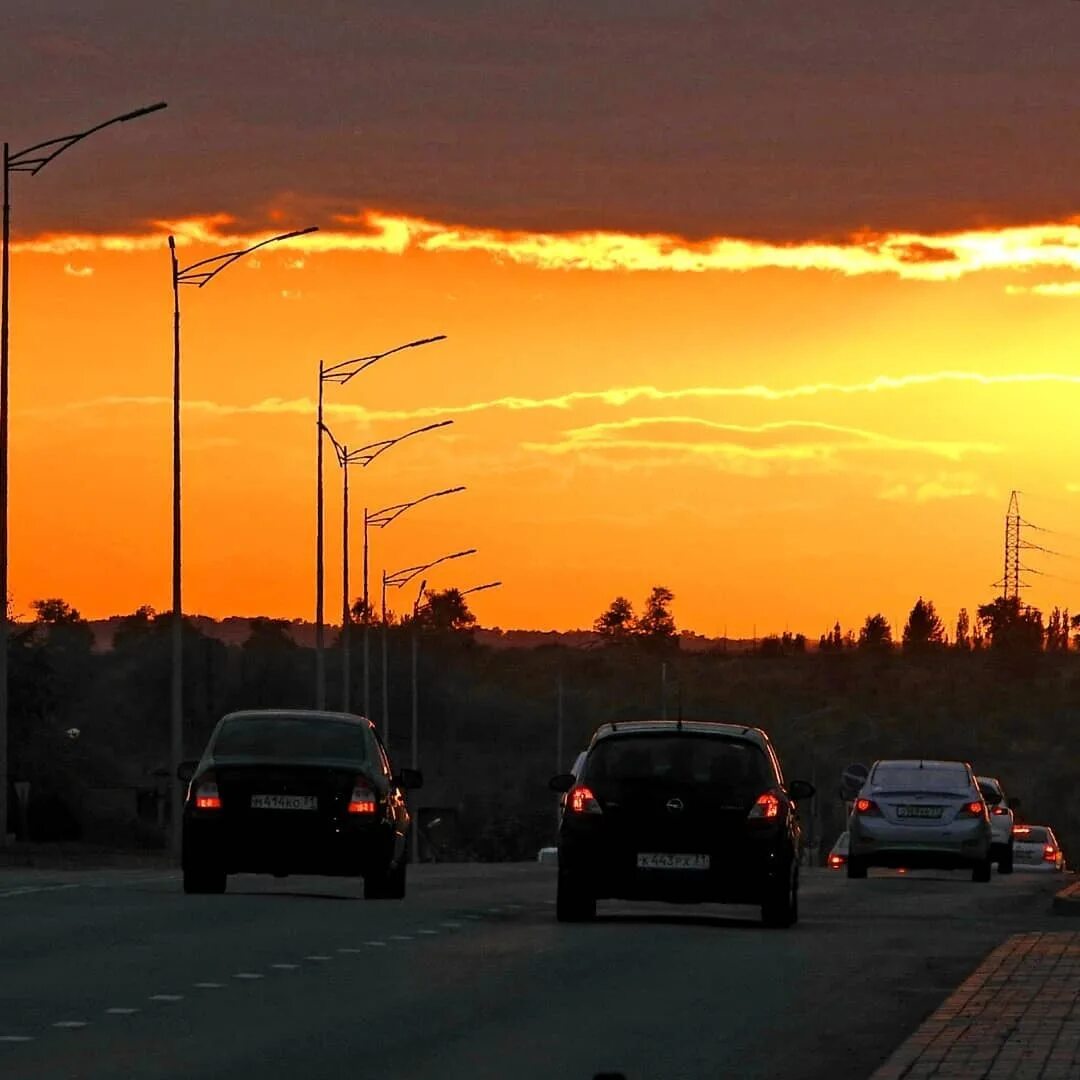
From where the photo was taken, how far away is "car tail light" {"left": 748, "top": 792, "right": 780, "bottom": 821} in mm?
25078

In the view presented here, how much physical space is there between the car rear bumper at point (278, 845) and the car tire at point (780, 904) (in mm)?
4645

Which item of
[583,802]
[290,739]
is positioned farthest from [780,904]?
[290,739]

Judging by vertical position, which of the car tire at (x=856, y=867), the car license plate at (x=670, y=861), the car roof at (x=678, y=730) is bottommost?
the car tire at (x=856, y=867)

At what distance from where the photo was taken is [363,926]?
2378cm

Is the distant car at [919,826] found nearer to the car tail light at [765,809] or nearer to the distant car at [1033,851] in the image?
the car tail light at [765,809]

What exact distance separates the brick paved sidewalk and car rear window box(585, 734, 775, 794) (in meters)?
4.59

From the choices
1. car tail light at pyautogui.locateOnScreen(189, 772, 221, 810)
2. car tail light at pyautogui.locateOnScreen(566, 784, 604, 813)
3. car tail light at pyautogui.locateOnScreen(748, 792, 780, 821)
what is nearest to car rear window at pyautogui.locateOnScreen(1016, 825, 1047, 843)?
car tail light at pyautogui.locateOnScreen(189, 772, 221, 810)

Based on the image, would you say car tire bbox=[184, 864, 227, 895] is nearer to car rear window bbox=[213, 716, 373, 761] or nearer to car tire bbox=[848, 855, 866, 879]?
car rear window bbox=[213, 716, 373, 761]

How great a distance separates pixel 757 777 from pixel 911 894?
9.03 m

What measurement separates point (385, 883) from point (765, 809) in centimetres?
512

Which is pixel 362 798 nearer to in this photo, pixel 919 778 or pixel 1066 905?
pixel 1066 905

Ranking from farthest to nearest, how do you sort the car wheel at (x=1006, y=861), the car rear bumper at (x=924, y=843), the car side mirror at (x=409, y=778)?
the car wheel at (x=1006, y=861)
the car rear bumper at (x=924, y=843)
the car side mirror at (x=409, y=778)

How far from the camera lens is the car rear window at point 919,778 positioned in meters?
40.5

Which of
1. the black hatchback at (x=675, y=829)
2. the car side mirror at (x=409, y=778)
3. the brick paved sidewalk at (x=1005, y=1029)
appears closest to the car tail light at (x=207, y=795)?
Result: the car side mirror at (x=409, y=778)
